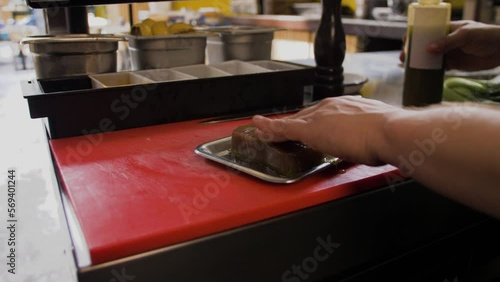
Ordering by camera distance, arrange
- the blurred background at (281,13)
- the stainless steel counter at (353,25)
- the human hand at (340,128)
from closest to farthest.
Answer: the human hand at (340,128)
the blurred background at (281,13)
the stainless steel counter at (353,25)

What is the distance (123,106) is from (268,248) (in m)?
0.51

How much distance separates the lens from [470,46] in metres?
1.21

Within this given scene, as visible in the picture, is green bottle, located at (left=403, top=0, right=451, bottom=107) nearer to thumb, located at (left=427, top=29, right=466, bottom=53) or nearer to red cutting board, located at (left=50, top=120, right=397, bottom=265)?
thumb, located at (left=427, top=29, right=466, bottom=53)

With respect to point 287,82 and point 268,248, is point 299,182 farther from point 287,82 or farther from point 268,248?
point 287,82

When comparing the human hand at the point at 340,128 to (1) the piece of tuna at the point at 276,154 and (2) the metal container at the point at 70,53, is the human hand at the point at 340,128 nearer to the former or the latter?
(1) the piece of tuna at the point at 276,154

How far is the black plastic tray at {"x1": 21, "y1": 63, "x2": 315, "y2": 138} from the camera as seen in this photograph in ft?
2.90

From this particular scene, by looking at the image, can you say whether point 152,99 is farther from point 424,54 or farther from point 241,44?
point 424,54

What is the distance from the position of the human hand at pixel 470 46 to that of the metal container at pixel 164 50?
62 centimetres

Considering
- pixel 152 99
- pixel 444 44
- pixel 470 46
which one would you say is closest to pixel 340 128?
pixel 152 99

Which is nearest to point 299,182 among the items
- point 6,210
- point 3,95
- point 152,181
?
point 152,181

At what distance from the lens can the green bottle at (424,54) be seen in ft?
3.58

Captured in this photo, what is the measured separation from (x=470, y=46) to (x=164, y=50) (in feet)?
2.80

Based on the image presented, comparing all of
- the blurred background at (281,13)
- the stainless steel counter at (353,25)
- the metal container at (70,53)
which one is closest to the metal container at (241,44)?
the metal container at (70,53)

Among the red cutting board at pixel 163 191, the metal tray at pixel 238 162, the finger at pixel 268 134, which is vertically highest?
the finger at pixel 268 134
